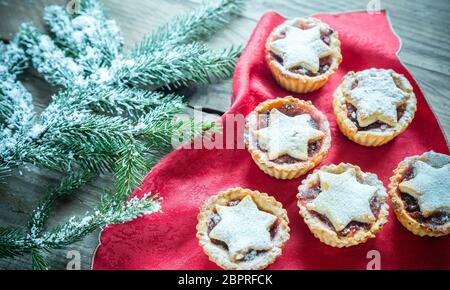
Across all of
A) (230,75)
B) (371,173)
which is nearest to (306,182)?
(371,173)

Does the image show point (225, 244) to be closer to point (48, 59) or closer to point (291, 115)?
point (291, 115)

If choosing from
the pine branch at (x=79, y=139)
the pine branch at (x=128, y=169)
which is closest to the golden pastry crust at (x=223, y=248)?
the pine branch at (x=128, y=169)

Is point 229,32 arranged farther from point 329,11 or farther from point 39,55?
point 39,55

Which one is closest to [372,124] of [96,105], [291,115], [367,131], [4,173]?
[367,131]

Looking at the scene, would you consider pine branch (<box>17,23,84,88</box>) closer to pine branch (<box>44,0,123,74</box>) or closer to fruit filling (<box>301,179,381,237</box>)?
pine branch (<box>44,0,123,74</box>)

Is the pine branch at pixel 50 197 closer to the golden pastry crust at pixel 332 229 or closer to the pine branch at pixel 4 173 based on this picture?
the pine branch at pixel 4 173

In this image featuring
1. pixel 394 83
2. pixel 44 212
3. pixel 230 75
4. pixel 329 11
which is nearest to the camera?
pixel 44 212
